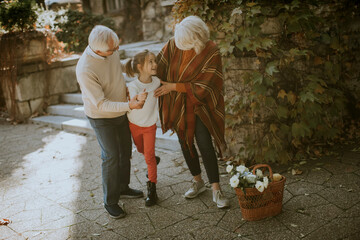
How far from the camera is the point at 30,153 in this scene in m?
5.58

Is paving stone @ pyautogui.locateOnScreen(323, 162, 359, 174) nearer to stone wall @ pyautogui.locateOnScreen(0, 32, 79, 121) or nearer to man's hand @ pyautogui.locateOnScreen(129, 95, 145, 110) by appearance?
man's hand @ pyautogui.locateOnScreen(129, 95, 145, 110)

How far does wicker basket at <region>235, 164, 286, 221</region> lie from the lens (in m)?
3.00

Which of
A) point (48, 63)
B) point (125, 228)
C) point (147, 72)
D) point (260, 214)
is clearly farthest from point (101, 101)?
point (48, 63)

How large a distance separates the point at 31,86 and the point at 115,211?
15.9 ft

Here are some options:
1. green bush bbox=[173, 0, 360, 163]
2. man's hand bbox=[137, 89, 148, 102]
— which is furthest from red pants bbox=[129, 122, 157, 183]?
green bush bbox=[173, 0, 360, 163]

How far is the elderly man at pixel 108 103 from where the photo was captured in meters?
3.02

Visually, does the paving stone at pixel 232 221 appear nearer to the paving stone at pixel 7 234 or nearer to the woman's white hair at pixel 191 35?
the woman's white hair at pixel 191 35

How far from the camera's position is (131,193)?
3779 millimetres

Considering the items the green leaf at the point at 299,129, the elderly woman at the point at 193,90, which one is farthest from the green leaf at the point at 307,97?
the elderly woman at the point at 193,90

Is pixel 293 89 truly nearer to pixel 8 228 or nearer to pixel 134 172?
pixel 134 172

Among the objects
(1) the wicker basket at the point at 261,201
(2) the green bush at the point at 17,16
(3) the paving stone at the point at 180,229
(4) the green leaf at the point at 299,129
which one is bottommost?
(3) the paving stone at the point at 180,229

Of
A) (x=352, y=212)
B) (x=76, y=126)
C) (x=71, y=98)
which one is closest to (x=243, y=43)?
(x=352, y=212)

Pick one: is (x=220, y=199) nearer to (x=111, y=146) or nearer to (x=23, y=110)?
(x=111, y=146)

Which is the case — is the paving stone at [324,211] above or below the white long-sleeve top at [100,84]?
below
